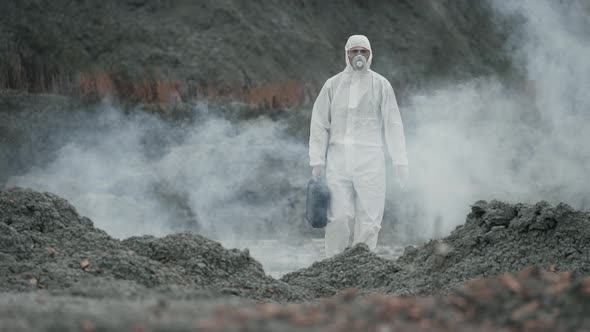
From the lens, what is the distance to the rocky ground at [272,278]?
176 inches

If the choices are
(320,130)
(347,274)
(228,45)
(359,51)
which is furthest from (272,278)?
(228,45)

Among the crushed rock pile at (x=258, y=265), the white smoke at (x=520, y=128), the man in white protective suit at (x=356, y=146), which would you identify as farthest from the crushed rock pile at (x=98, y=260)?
the white smoke at (x=520, y=128)

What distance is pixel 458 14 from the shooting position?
74.4 feet


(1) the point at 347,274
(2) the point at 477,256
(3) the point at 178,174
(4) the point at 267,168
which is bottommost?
(1) the point at 347,274

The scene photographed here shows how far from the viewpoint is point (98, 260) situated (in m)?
7.10

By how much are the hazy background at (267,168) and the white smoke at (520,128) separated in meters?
0.03

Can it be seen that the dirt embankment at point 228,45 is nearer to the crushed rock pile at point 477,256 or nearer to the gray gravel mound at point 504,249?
the crushed rock pile at point 477,256

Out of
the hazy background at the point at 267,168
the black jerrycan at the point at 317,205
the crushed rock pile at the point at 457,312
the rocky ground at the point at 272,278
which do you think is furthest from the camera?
the hazy background at the point at 267,168

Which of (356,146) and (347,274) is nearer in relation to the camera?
(347,274)

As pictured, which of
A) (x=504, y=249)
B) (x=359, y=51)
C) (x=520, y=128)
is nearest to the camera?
(x=504, y=249)

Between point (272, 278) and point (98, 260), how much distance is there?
1317 mm

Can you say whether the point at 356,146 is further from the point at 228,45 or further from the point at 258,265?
the point at 228,45

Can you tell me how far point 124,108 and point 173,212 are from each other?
222cm

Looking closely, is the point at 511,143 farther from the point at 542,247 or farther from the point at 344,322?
the point at 344,322
